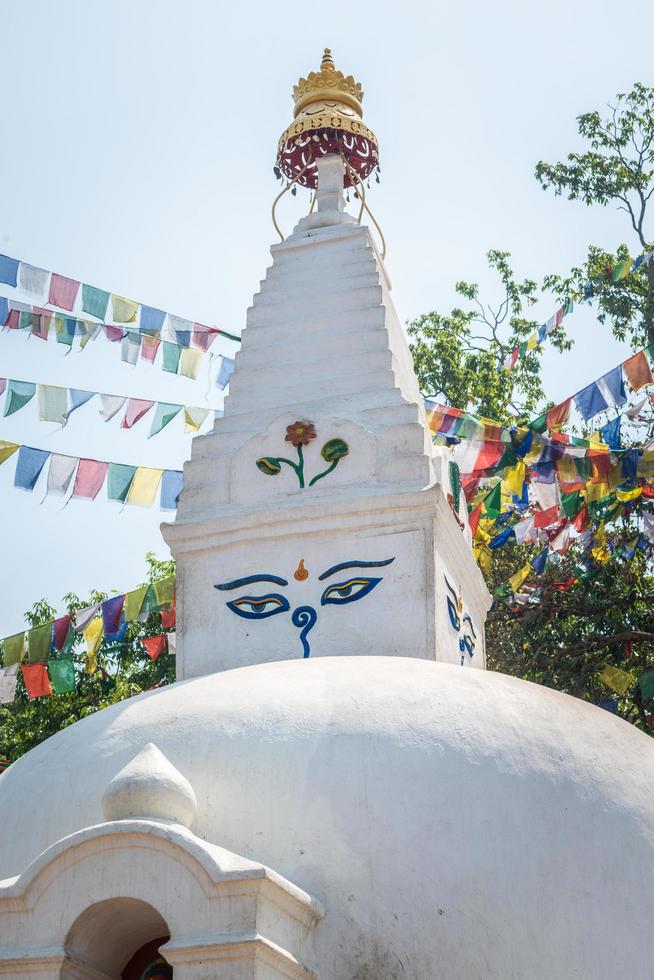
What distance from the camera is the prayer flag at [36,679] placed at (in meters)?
11.8

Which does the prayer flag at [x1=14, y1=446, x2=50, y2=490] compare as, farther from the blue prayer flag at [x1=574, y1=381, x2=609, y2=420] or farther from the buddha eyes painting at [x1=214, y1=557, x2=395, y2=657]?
the blue prayer flag at [x1=574, y1=381, x2=609, y2=420]

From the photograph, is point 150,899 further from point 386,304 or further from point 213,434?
point 386,304

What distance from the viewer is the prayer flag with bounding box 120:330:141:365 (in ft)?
40.0

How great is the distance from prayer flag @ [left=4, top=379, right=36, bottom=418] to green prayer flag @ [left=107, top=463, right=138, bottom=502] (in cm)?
94

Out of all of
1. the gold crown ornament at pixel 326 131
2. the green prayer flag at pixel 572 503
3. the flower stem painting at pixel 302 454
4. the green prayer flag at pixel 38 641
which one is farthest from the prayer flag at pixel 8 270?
the green prayer flag at pixel 572 503

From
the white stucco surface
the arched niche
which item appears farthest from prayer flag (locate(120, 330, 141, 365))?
the arched niche

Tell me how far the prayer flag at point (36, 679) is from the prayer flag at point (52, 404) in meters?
2.17

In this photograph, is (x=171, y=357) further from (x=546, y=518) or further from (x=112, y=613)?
(x=546, y=518)

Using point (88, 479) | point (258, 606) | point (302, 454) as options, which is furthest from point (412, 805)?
Answer: point (88, 479)

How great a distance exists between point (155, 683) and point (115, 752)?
Answer: 429 inches

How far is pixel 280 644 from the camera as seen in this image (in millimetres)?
8312

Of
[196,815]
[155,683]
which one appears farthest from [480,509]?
[196,815]

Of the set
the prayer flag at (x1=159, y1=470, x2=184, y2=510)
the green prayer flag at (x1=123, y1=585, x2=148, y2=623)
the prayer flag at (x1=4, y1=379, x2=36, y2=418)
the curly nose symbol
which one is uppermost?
the prayer flag at (x1=4, y1=379, x2=36, y2=418)

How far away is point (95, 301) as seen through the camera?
12.1 m
